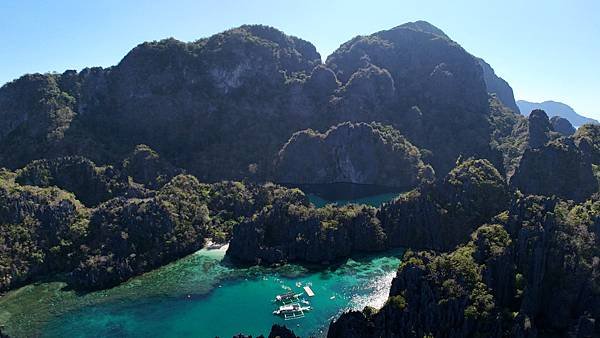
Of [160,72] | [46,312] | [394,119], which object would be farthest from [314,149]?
[46,312]

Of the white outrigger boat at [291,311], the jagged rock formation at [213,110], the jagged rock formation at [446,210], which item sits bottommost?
the white outrigger boat at [291,311]

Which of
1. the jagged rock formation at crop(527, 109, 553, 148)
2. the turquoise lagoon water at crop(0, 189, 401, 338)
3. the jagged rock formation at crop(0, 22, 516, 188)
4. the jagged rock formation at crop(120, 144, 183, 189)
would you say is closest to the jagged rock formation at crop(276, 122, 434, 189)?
the jagged rock formation at crop(0, 22, 516, 188)

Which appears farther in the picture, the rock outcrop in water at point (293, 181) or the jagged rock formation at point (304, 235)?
the jagged rock formation at point (304, 235)

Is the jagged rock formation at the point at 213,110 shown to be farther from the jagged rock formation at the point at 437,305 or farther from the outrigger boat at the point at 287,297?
the jagged rock formation at the point at 437,305

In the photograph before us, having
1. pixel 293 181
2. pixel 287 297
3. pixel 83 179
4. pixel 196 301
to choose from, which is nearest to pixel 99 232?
pixel 196 301

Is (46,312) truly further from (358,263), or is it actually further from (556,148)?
(556,148)

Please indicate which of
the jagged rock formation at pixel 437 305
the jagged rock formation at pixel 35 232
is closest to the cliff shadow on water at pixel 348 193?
the jagged rock formation at pixel 35 232

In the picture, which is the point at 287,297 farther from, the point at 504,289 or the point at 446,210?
the point at 446,210

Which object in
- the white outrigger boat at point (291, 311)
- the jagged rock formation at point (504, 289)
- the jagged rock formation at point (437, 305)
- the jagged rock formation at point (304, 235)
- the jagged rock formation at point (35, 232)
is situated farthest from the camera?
the jagged rock formation at point (304, 235)
